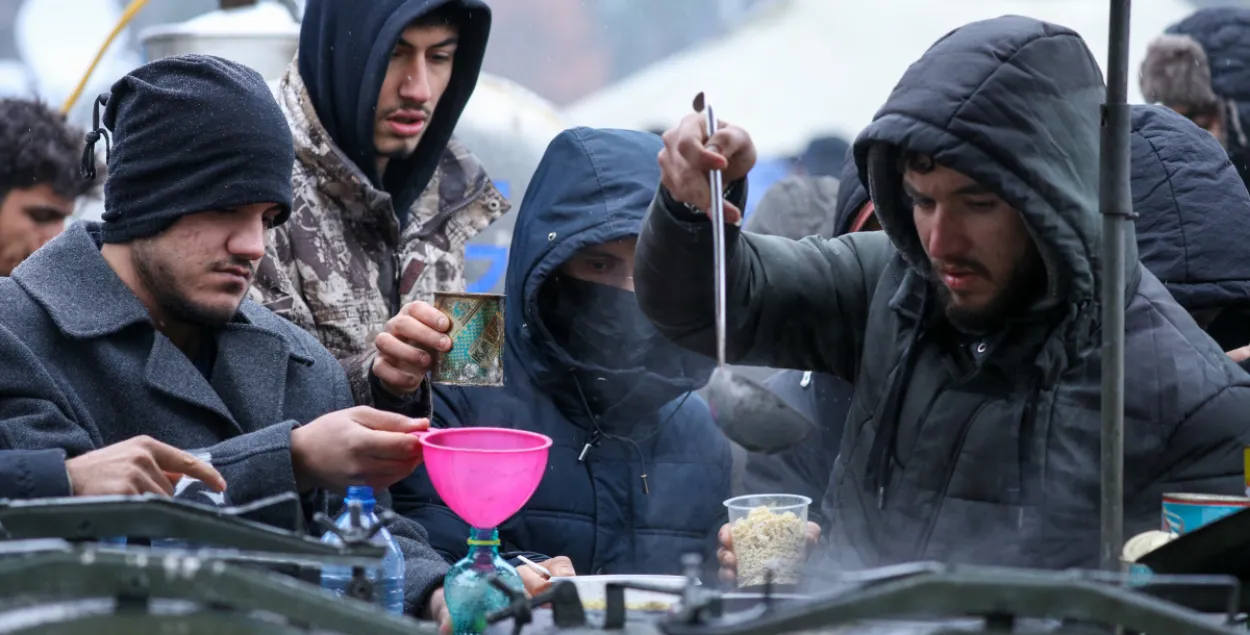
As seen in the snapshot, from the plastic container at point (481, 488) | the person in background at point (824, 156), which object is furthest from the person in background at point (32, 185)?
the person in background at point (824, 156)

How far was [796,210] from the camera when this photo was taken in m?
5.16

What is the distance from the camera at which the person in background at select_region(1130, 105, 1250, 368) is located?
3.25 metres

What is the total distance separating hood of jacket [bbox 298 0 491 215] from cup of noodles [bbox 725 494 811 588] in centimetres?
159

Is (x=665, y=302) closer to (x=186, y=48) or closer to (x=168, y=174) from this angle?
(x=168, y=174)

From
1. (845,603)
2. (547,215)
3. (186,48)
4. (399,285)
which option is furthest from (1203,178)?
(186,48)

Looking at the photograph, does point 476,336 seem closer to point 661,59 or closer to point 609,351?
point 609,351

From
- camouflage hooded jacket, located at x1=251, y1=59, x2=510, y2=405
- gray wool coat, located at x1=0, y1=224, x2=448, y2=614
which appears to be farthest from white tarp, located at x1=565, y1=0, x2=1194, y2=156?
gray wool coat, located at x1=0, y1=224, x2=448, y2=614

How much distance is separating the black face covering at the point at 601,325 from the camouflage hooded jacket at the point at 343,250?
38 centimetres

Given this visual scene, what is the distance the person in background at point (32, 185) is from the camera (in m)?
4.31

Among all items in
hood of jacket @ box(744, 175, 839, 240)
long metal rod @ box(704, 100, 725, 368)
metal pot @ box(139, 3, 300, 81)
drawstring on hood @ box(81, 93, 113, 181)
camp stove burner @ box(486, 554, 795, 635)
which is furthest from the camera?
metal pot @ box(139, 3, 300, 81)

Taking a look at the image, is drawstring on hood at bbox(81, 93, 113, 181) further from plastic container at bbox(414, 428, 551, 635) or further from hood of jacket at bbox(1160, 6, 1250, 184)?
hood of jacket at bbox(1160, 6, 1250, 184)

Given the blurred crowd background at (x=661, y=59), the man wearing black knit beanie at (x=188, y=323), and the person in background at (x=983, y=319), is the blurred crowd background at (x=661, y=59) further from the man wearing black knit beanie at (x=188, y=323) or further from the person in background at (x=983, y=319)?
the person in background at (x=983, y=319)

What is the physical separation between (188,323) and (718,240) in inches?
46.6

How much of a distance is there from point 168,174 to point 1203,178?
229cm
